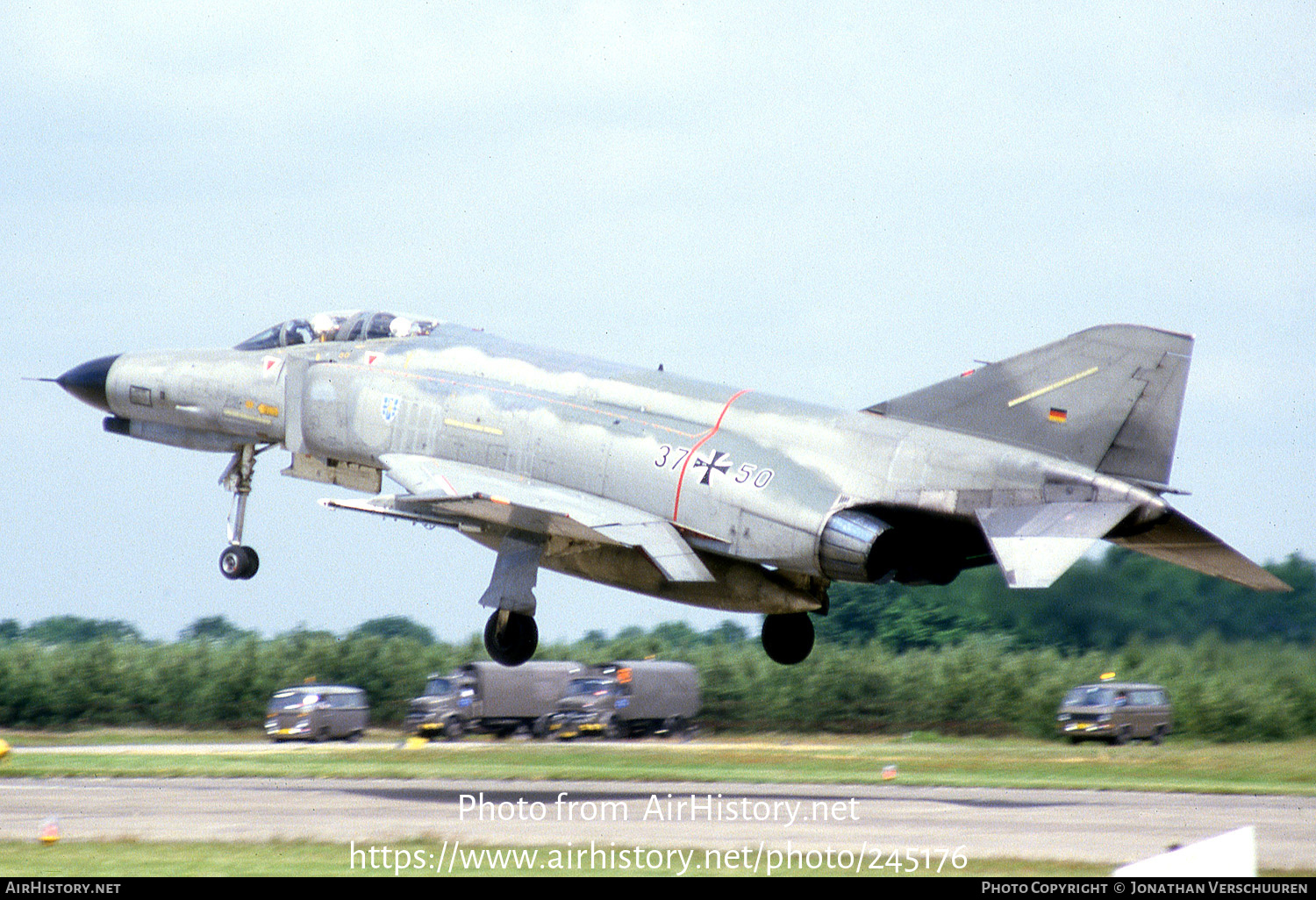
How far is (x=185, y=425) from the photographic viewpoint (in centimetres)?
2189

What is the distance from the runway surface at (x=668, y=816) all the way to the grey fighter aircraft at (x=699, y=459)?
239cm

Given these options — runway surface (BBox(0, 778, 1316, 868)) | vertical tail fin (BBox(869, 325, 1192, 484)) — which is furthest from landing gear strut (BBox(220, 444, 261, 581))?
vertical tail fin (BBox(869, 325, 1192, 484))

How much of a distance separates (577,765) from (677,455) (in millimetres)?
10284

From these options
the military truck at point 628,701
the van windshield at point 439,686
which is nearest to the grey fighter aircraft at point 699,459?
the military truck at point 628,701

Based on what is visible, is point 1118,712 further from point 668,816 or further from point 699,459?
point 699,459

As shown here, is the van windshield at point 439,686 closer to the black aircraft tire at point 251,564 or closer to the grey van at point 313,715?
the grey van at point 313,715

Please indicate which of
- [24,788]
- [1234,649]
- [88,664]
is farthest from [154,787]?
[88,664]

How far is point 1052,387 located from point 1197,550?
2307 mm

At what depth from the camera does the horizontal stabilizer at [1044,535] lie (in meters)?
15.3

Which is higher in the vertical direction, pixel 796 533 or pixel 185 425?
pixel 185 425

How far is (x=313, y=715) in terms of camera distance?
34594 millimetres

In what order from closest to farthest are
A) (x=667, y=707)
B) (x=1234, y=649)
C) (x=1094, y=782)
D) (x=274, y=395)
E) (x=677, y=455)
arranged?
(x=677, y=455) → (x=274, y=395) → (x=1094, y=782) → (x=1234, y=649) → (x=667, y=707)

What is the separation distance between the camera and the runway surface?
51.0 ft
